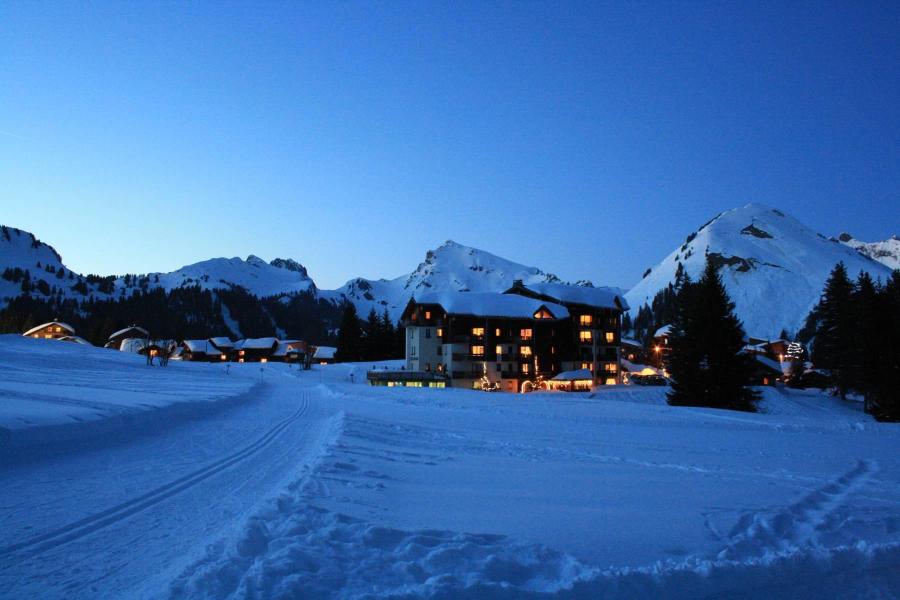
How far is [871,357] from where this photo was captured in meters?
43.8

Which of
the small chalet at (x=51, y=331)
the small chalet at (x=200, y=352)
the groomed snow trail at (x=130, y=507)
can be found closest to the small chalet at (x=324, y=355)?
the small chalet at (x=200, y=352)

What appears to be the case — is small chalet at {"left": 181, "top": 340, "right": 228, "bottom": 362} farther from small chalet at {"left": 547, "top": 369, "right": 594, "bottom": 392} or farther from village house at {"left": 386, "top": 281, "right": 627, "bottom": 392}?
small chalet at {"left": 547, "top": 369, "right": 594, "bottom": 392}

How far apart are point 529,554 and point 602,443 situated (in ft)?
39.1

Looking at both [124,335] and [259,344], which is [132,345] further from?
[259,344]

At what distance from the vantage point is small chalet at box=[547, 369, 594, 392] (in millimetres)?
68500

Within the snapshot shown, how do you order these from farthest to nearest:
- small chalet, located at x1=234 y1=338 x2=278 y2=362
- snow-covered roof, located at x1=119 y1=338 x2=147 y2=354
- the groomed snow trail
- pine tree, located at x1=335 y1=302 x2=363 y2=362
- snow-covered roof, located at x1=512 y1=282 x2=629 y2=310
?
small chalet, located at x1=234 y1=338 x2=278 y2=362 → snow-covered roof, located at x1=119 y1=338 x2=147 y2=354 → pine tree, located at x1=335 y1=302 x2=363 y2=362 → snow-covered roof, located at x1=512 y1=282 x2=629 y2=310 → the groomed snow trail

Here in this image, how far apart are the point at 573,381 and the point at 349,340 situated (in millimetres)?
48639

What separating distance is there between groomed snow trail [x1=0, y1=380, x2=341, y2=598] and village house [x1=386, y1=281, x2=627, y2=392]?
49527 millimetres

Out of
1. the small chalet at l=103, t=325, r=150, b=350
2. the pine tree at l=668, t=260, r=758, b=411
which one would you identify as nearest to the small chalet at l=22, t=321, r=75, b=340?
the small chalet at l=103, t=325, r=150, b=350

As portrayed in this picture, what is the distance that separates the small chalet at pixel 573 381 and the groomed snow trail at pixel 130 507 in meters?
55.8

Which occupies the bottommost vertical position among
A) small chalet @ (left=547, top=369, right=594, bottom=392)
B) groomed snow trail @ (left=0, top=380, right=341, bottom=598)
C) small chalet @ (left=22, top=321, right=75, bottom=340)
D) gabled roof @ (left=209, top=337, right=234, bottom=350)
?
small chalet @ (left=547, top=369, right=594, bottom=392)

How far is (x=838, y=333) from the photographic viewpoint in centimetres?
5812

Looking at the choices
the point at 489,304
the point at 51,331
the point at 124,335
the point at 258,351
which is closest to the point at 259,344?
the point at 258,351

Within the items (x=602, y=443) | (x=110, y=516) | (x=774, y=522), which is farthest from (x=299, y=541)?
(x=602, y=443)
